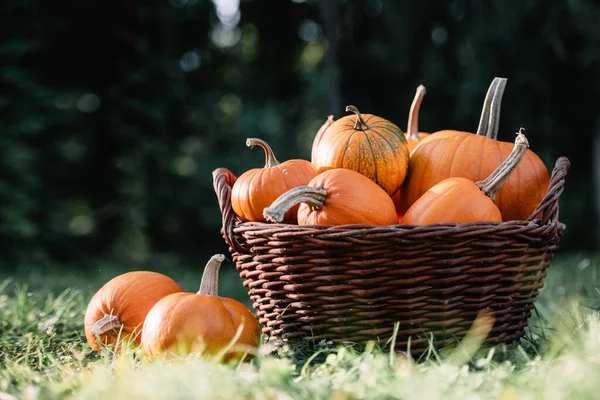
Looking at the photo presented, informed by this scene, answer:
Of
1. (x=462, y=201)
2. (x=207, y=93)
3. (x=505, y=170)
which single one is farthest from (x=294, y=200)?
(x=207, y=93)

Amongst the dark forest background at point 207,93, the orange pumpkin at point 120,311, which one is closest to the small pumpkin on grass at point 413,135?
the orange pumpkin at point 120,311

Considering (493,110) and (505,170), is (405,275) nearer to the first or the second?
(505,170)

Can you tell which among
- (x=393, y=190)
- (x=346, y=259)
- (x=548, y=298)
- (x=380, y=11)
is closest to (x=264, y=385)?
(x=346, y=259)

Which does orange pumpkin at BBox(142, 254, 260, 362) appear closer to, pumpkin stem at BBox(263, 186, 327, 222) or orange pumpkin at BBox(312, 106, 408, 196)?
pumpkin stem at BBox(263, 186, 327, 222)

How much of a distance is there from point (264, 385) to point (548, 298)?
1763 millimetres

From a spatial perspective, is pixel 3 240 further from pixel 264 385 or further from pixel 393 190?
pixel 264 385

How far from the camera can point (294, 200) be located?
148 centimetres

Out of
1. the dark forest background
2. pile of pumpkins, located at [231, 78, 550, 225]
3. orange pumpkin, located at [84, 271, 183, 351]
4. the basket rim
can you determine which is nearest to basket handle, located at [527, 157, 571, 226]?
the basket rim

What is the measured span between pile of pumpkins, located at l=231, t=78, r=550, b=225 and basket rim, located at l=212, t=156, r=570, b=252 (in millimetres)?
52

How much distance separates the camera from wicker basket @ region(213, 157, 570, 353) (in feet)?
4.69

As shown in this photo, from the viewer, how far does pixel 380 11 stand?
6.09 meters

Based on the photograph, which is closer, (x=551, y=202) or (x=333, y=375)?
(x=333, y=375)

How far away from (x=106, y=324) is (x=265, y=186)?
1.94ft

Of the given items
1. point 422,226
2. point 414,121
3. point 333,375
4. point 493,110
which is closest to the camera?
point 333,375
